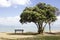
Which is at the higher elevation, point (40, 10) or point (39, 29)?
point (40, 10)

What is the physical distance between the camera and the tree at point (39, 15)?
1828 inches

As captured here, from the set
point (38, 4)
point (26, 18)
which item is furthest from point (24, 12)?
point (38, 4)

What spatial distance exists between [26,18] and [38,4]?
5.18 meters

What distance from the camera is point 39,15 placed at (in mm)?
46344

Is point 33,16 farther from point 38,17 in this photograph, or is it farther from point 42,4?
point 42,4

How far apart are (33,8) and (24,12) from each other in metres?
3.24

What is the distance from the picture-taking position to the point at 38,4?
49750 millimetres

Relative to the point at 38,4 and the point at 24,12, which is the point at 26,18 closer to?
the point at 24,12

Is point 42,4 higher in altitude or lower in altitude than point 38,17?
higher

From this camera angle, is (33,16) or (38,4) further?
(38,4)

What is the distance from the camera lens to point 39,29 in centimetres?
4947

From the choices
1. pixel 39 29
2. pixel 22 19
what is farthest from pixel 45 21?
pixel 22 19

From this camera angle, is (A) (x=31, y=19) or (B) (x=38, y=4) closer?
(A) (x=31, y=19)

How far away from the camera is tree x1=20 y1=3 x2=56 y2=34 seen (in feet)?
152
